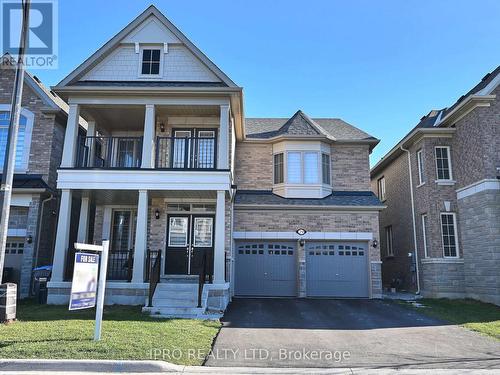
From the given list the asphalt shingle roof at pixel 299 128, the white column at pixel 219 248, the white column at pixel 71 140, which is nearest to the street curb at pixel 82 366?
the white column at pixel 219 248

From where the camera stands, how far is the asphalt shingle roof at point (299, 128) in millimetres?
17266

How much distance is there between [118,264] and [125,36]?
25.9ft

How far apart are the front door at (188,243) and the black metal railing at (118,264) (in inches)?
53.3

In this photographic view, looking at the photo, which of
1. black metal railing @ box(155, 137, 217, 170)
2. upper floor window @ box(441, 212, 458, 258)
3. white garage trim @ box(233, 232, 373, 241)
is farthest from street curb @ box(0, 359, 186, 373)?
upper floor window @ box(441, 212, 458, 258)

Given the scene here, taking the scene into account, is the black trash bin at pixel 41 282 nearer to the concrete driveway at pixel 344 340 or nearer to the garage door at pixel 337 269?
the concrete driveway at pixel 344 340

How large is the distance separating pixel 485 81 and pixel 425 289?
26.3 feet

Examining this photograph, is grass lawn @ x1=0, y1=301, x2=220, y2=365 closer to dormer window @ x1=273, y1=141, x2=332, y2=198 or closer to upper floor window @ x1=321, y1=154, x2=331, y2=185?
dormer window @ x1=273, y1=141, x2=332, y2=198

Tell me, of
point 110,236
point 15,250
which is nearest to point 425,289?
point 110,236

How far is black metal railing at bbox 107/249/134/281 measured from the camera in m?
13.9

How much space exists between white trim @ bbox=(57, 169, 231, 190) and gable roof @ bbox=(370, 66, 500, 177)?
868 centimetres

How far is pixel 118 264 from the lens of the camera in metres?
14.6

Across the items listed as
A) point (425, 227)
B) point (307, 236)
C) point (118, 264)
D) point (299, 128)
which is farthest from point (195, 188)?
point (425, 227)

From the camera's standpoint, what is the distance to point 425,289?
15648mm

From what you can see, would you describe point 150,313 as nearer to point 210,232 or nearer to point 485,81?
point 210,232
